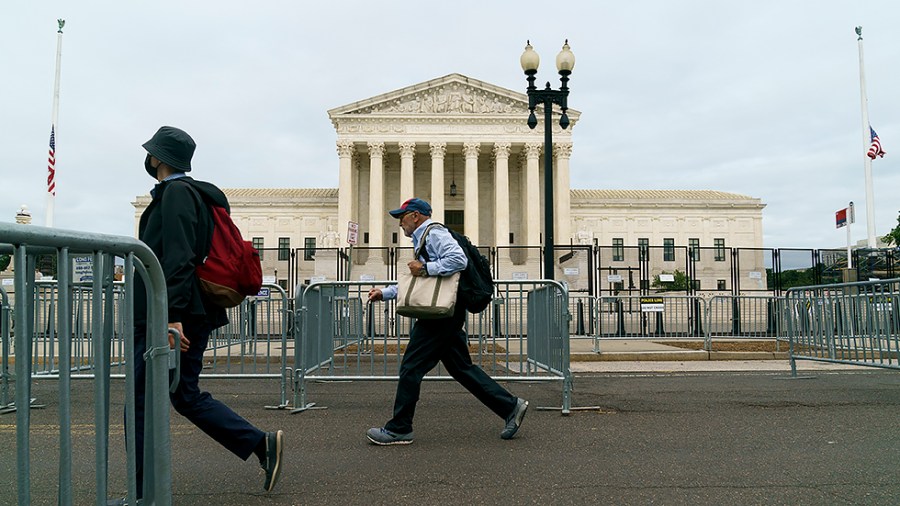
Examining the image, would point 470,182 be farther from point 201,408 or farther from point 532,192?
point 201,408

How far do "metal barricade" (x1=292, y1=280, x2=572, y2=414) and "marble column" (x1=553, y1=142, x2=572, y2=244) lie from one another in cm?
4840

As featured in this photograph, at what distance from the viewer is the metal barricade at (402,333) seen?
706cm

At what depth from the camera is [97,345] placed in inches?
105

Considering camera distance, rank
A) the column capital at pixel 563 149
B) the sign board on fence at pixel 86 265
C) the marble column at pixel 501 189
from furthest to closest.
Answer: the marble column at pixel 501 189 < the column capital at pixel 563 149 < the sign board on fence at pixel 86 265

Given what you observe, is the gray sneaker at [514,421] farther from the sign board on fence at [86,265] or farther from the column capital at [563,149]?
the column capital at [563,149]

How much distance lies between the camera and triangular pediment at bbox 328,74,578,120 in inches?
2232

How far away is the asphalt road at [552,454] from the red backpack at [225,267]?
1176mm

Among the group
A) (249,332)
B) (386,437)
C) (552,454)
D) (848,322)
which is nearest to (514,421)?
(552,454)

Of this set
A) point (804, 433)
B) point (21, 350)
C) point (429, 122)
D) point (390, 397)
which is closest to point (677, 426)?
point (804, 433)

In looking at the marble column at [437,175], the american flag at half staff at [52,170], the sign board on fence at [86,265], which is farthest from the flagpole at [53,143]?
the marble column at [437,175]

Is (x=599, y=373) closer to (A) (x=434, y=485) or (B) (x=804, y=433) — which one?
(B) (x=804, y=433)

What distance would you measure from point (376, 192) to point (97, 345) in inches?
2149

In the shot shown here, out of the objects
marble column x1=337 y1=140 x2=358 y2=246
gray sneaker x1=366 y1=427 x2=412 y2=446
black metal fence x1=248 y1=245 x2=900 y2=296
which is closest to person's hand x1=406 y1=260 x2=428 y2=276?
gray sneaker x1=366 y1=427 x2=412 y2=446

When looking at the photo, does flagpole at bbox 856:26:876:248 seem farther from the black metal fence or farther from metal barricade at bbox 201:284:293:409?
metal barricade at bbox 201:284:293:409
